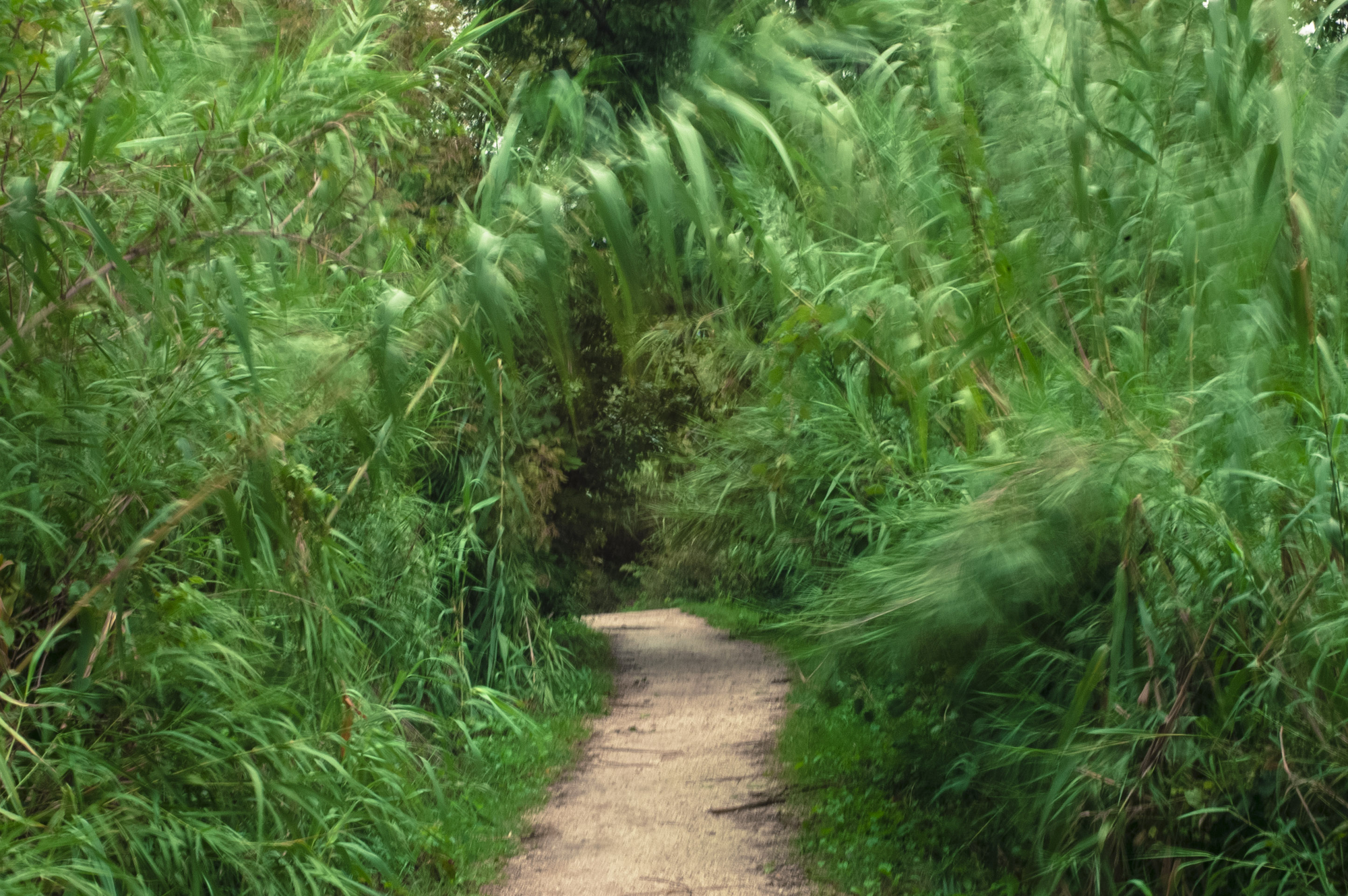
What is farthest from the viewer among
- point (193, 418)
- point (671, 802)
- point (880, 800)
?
point (671, 802)

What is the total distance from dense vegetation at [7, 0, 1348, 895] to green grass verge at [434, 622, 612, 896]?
0.63m

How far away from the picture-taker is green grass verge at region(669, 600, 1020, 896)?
165 inches

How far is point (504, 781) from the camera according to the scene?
5.86 metres

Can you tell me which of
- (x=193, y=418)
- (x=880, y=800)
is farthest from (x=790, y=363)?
(x=880, y=800)

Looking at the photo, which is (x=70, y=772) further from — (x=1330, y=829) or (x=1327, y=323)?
(x=1327, y=323)

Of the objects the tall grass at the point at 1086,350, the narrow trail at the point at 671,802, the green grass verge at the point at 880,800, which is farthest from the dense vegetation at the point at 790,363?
the narrow trail at the point at 671,802

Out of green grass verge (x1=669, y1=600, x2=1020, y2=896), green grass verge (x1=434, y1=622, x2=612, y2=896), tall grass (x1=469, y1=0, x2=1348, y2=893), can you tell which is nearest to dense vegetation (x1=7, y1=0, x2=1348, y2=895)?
tall grass (x1=469, y1=0, x2=1348, y2=893)

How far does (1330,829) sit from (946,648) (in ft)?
3.91

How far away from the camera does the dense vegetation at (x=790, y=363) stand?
236cm

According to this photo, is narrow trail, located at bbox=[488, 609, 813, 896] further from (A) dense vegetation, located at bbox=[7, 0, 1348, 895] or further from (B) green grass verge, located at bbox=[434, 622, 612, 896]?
(A) dense vegetation, located at bbox=[7, 0, 1348, 895]

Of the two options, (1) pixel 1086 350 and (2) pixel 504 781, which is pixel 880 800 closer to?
(2) pixel 504 781

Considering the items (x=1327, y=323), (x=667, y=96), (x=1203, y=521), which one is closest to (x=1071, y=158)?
(x=1327, y=323)

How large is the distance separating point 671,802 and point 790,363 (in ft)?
10.3

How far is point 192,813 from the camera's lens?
293 centimetres
